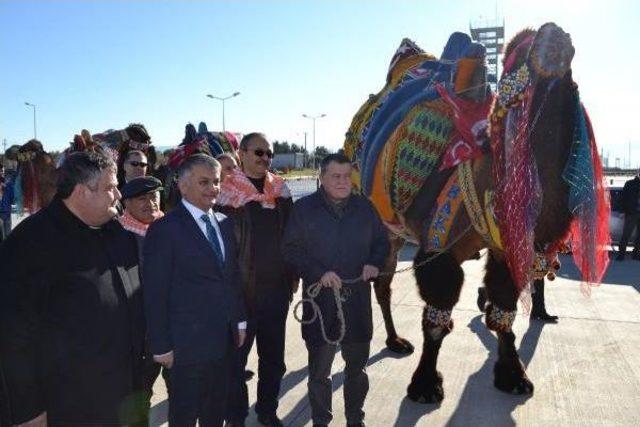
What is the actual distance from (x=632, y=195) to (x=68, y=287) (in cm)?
971

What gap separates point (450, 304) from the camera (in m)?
3.72

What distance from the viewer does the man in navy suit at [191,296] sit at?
2381 millimetres

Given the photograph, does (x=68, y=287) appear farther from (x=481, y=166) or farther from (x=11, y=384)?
(x=481, y=166)

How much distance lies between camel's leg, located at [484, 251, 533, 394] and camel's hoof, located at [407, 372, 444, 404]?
1.57 feet

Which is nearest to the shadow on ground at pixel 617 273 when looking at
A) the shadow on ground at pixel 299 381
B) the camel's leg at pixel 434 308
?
the shadow on ground at pixel 299 381

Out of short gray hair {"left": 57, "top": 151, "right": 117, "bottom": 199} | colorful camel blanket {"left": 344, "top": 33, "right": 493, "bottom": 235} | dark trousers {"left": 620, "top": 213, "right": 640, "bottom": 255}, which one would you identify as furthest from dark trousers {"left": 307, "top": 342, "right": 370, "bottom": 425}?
dark trousers {"left": 620, "top": 213, "right": 640, "bottom": 255}

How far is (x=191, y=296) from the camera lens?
246 cm

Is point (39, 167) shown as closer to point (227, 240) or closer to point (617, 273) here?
point (227, 240)

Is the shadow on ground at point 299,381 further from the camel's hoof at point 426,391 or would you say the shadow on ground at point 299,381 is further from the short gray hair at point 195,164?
the short gray hair at point 195,164

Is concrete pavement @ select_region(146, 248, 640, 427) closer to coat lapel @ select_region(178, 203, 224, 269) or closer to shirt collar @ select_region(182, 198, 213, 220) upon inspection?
coat lapel @ select_region(178, 203, 224, 269)

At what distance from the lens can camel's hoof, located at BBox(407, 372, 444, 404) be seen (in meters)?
3.70

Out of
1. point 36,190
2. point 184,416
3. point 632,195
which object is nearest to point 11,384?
point 184,416

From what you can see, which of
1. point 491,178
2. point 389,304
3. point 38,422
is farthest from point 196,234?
point 389,304

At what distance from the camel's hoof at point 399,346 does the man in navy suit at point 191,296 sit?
2345 mm
